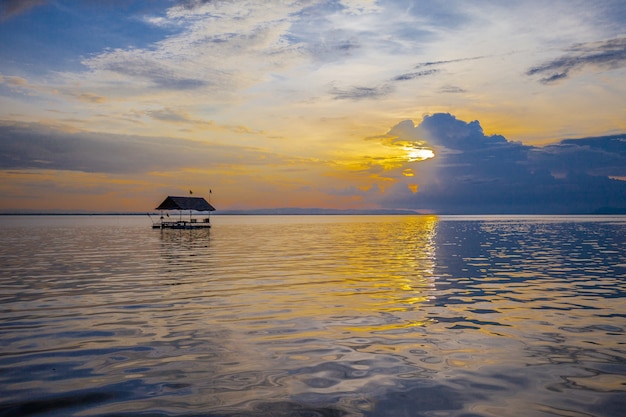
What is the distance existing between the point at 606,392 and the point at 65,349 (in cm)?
1071

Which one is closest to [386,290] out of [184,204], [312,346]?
[312,346]

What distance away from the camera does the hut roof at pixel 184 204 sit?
75.6 m

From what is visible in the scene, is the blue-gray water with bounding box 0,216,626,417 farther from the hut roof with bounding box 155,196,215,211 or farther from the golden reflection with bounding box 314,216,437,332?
the hut roof with bounding box 155,196,215,211

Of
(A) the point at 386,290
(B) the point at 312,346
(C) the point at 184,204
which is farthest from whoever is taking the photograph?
(C) the point at 184,204

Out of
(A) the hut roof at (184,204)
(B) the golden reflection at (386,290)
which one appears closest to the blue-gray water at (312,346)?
(B) the golden reflection at (386,290)

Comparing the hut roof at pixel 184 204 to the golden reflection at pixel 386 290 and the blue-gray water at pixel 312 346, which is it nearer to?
the golden reflection at pixel 386 290

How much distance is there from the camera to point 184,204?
255 ft

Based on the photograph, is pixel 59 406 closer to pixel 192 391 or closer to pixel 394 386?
pixel 192 391

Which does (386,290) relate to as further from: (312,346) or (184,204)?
(184,204)

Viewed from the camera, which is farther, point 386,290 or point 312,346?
point 386,290

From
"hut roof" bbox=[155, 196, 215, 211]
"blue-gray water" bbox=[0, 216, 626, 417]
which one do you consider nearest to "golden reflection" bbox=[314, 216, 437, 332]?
"blue-gray water" bbox=[0, 216, 626, 417]

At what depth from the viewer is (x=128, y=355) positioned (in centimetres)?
981

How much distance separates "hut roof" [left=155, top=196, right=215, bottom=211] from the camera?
75625 millimetres

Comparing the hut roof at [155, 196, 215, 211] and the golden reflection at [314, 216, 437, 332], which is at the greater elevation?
the hut roof at [155, 196, 215, 211]
